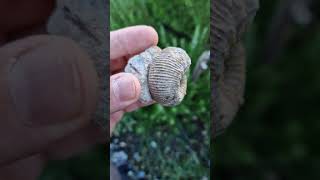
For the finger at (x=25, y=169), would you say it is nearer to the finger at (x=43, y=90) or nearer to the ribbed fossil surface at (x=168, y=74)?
the finger at (x=43, y=90)

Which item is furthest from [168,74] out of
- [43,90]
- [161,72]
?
[43,90]

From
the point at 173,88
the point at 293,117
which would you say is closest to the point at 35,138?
the point at 173,88

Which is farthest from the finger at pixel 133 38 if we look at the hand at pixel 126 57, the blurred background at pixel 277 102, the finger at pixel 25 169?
the blurred background at pixel 277 102

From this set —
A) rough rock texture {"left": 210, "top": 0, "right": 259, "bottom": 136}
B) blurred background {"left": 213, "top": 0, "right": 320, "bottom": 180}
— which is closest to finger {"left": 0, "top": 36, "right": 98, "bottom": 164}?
rough rock texture {"left": 210, "top": 0, "right": 259, "bottom": 136}

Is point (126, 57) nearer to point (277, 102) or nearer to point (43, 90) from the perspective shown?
point (43, 90)

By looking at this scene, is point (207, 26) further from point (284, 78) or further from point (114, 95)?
point (284, 78)

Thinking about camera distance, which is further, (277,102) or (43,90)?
(277,102)
